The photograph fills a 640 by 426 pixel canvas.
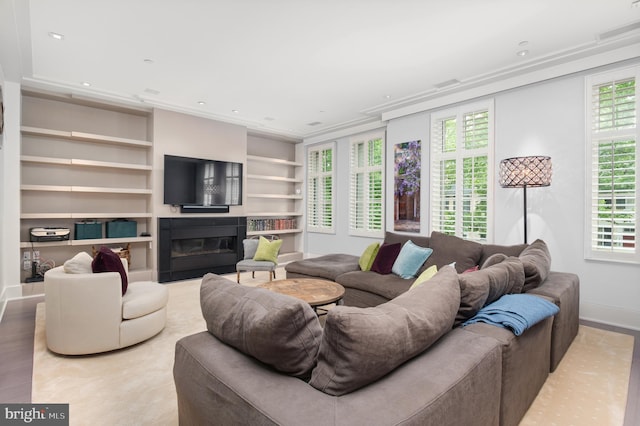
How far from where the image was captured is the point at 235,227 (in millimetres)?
6156

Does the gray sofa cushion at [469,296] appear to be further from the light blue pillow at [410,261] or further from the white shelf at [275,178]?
the white shelf at [275,178]

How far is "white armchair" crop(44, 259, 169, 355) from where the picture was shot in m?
2.58

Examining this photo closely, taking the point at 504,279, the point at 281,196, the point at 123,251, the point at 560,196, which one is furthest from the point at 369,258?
the point at 123,251

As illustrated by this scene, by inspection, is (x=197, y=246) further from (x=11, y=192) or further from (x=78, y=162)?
(x=11, y=192)

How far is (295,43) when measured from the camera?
3.32m

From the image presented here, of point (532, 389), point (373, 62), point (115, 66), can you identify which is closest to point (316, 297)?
point (532, 389)

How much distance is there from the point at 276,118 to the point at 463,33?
367cm

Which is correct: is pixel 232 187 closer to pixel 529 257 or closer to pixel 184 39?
pixel 184 39

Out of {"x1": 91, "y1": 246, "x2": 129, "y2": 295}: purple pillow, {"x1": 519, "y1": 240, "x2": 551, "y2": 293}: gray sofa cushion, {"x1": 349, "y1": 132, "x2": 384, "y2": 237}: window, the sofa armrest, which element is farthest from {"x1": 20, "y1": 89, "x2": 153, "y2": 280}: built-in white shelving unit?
the sofa armrest

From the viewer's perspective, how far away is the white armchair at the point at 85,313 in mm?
2582

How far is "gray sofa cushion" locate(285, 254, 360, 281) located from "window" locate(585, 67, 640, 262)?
2.64 meters

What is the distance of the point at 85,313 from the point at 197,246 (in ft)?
10.5

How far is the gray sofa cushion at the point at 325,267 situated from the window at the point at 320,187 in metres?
2.32

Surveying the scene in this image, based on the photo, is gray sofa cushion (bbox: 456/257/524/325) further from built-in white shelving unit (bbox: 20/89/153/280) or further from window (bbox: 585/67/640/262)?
built-in white shelving unit (bbox: 20/89/153/280)
